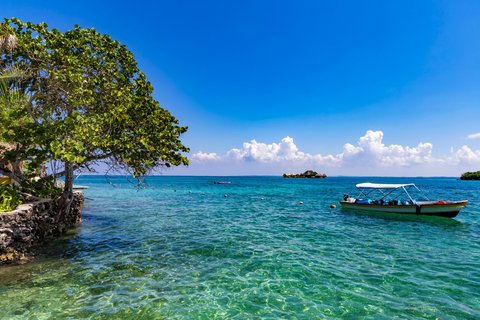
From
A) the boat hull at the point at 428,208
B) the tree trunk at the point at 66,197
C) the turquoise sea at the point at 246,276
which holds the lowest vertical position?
the turquoise sea at the point at 246,276

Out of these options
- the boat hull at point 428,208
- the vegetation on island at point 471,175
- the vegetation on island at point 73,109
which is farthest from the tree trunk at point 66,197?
the vegetation on island at point 471,175

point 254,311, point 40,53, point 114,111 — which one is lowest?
point 254,311

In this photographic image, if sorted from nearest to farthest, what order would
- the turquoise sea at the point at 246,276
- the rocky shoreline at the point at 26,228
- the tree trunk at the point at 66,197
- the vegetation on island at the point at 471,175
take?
the turquoise sea at the point at 246,276
the rocky shoreline at the point at 26,228
the tree trunk at the point at 66,197
the vegetation on island at the point at 471,175

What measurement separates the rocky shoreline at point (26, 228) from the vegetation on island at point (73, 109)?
109 cm

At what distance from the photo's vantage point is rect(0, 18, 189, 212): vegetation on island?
40.9 feet

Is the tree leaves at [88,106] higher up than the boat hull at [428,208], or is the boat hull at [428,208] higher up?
the tree leaves at [88,106]

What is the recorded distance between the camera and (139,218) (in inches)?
955

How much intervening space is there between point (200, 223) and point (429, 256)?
15.7 m

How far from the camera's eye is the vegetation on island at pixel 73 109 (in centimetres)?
1245

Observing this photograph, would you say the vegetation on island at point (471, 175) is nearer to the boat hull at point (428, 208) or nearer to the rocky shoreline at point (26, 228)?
the boat hull at point (428, 208)

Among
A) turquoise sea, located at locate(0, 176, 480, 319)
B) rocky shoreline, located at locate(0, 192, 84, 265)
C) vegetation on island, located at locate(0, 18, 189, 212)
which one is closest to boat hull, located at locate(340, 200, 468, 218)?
turquoise sea, located at locate(0, 176, 480, 319)

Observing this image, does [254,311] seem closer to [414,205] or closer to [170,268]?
[170,268]

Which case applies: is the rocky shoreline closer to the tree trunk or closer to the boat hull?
the tree trunk

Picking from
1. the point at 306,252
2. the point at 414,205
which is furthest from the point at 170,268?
the point at 414,205
